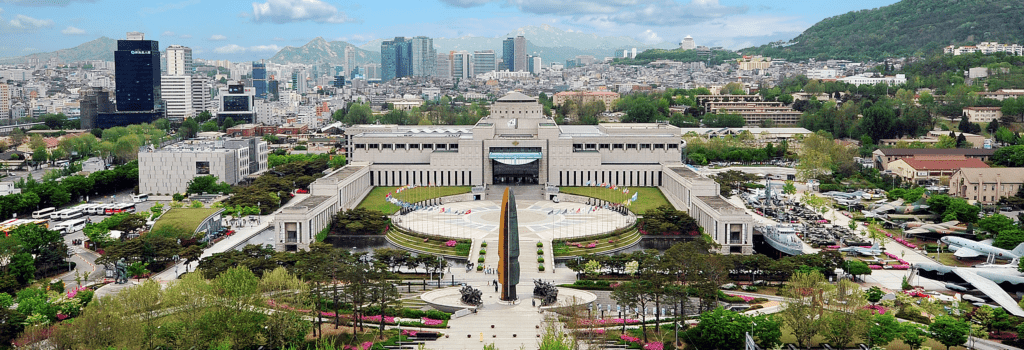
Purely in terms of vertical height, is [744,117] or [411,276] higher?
[744,117]

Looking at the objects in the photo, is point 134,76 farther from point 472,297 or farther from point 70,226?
point 472,297

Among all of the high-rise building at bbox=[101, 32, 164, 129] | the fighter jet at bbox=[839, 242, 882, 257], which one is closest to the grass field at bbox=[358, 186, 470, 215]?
the fighter jet at bbox=[839, 242, 882, 257]

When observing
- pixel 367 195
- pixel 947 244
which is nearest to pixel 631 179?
pixel 367 195

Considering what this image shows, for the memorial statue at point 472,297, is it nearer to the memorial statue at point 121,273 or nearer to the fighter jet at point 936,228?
the memorial statue at point 121,273

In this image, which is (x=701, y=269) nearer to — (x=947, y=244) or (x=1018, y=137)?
(x=947, y=244)

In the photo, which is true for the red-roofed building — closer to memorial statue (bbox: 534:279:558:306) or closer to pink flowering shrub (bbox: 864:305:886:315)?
pink flowering shrub (bbox: 864:305:886:315)

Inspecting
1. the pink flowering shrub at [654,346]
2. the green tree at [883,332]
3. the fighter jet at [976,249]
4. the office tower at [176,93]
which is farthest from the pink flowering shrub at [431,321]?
the office tower at [176,93]

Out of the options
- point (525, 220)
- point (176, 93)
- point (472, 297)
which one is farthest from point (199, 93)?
point (472, 297)
